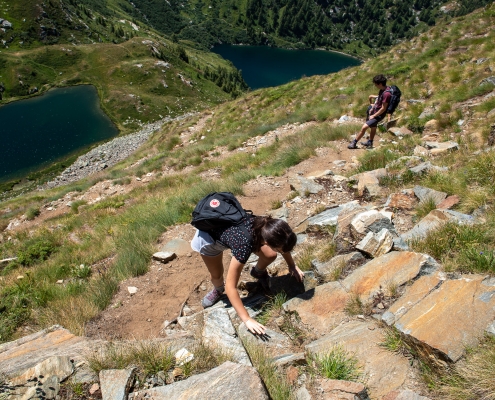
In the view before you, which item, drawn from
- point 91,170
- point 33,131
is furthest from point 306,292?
point 33,131

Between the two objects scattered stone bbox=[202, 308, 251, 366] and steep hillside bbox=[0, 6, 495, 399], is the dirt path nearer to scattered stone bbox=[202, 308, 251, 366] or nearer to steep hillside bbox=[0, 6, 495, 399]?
steep hillside bbox=[0, 6, 495, 399]

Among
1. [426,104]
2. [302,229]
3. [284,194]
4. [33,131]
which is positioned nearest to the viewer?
[302,229]

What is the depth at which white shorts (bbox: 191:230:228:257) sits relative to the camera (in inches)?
182

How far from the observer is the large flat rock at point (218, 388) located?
296 cm

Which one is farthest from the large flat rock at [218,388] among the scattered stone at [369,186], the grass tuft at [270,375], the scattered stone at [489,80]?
the scattered stone at [489,80]

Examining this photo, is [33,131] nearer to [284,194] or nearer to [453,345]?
[284,194]

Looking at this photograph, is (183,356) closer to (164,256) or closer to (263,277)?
(263,277)

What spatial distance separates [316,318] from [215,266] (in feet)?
5.28

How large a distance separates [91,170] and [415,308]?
45037mm

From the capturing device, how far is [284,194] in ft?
30.3

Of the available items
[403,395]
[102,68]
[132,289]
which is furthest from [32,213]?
[102,68]

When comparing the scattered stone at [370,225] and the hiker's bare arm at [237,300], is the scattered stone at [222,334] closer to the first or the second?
the hiker's bare arm at [237,300]

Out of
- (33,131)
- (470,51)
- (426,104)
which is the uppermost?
(470,51)

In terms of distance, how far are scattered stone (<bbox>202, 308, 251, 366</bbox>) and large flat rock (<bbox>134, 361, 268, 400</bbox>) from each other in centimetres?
48
